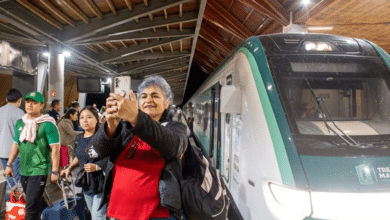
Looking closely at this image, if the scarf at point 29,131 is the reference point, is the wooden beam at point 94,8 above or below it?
above

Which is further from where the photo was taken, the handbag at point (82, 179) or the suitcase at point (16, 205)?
the suitcase at point (16, 205)

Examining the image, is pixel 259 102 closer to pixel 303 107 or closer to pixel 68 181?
pixel 303 107

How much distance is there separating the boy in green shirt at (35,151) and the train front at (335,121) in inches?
106

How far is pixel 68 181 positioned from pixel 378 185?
3.36 metres

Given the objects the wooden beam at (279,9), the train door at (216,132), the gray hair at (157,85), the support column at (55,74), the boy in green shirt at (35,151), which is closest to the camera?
the gray hair at (157,85)

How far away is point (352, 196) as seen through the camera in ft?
6.89

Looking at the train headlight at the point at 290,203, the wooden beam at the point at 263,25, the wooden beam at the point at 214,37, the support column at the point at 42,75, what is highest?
the wooden beam at the point at 214,37

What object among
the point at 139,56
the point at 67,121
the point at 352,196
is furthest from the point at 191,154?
the point at 139,56

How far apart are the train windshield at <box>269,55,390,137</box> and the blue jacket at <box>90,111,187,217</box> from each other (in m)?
1.51

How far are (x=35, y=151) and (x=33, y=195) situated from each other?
52cm

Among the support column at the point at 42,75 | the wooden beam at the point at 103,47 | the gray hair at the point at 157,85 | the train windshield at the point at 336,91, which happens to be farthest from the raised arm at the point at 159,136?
the wooden beam at the point at 103,47

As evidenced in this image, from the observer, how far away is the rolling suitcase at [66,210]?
9.80 ft

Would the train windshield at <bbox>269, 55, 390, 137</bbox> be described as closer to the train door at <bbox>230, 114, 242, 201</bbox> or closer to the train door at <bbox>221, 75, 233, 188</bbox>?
the train door at <bbox>230, 114, 242, 201</bbox>

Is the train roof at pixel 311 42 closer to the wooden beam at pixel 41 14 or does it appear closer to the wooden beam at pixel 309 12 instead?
the wooden beam at pixel 309 12
